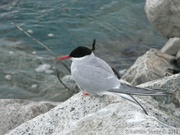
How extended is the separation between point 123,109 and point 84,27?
8046 millimetres

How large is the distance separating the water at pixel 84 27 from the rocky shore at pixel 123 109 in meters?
1.34

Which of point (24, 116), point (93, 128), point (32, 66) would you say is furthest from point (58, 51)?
point (93, 128)

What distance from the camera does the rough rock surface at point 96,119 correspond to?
169 inches

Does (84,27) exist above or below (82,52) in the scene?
below

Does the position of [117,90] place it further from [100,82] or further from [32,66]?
[32,66]

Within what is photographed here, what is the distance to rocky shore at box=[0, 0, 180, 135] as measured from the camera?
437 centimetres

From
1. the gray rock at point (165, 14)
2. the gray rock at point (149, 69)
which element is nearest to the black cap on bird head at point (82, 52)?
the gray rock at point (149, 69)

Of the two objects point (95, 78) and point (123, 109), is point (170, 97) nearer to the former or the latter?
point (95, 78)

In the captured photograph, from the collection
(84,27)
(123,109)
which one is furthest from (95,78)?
(84,27)

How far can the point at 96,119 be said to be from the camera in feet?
15.0

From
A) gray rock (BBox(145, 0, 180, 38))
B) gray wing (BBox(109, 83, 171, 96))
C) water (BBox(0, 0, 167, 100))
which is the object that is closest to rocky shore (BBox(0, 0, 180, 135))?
gray rock (BBox(145, 0, 180, 38))

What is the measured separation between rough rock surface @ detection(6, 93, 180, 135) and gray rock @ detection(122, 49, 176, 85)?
1.92m

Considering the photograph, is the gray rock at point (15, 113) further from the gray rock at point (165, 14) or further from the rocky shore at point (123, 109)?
the gray rock at point (165, 14)

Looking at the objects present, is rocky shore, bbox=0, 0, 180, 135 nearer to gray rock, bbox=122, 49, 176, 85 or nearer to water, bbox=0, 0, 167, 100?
gray rock, bbox=122, 49, 176, 85
